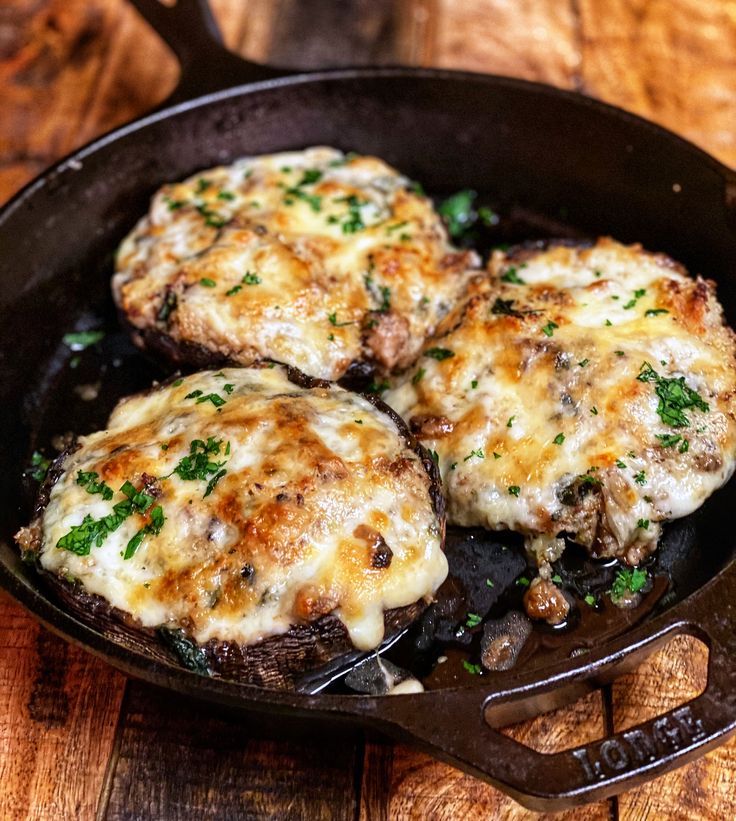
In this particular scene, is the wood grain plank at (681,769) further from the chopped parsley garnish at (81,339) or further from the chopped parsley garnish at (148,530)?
the chopped parsley garnish at (81,339)

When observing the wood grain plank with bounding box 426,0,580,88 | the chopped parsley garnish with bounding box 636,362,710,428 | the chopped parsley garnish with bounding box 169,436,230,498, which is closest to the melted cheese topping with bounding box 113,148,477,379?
the chopped parsley garnish with bounding box 169,436,230,498

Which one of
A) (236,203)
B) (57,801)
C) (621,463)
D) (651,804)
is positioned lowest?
(651,804)

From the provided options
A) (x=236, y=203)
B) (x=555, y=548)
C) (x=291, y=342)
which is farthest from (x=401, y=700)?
(x=236, y=203)

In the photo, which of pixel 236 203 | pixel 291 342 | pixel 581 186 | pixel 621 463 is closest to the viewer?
pixel 621 463

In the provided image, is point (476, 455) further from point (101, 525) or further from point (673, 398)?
point (101, 525)

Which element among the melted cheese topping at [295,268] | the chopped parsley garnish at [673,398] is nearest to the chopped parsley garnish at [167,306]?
the melted cheese topping at [295,268]

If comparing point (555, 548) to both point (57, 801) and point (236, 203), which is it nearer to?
point (57, 801)
